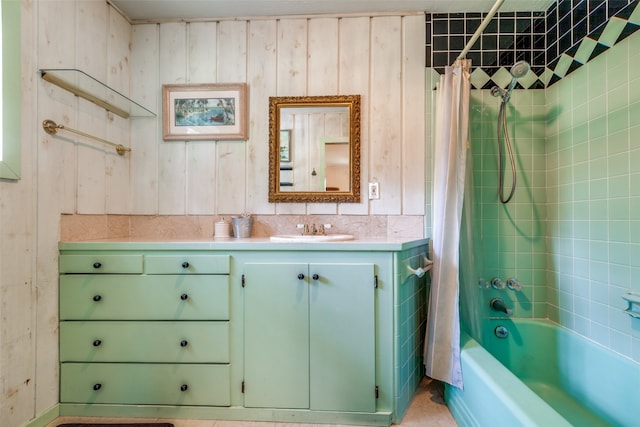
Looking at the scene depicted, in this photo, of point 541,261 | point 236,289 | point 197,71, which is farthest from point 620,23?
point 197,71

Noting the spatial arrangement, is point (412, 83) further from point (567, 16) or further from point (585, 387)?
point (585, 387)

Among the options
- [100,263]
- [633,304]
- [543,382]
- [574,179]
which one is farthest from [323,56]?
[543,382]

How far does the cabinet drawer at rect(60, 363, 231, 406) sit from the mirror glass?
110cm

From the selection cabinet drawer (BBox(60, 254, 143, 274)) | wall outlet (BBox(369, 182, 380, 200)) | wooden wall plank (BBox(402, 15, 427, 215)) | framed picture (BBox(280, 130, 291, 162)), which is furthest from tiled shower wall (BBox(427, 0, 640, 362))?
cabinet drawer (BBox(60, 254, 143, 274))

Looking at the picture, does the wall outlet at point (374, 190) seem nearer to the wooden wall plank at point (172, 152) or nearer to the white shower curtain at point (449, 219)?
the white shower curtain at point (449, 219)

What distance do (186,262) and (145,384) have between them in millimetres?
667

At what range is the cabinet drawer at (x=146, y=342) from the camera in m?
1.40

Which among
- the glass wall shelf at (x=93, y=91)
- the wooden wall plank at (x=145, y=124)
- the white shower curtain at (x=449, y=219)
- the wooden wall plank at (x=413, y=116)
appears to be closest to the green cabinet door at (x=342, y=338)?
the white shower curtain at (x=449, y=219)

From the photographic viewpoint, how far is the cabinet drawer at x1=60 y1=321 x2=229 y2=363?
1.40 metres

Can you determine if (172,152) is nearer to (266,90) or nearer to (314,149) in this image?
(266,90)

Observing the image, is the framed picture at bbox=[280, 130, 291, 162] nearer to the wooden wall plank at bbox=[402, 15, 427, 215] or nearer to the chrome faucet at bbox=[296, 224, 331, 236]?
the chrome faucet at bbox=[296, 224, 331, 236]

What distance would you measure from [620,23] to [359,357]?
6.66 feet

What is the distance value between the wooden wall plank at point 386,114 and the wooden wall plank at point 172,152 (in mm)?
1325

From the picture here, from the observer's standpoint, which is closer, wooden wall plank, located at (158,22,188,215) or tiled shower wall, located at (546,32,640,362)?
tiled shower wall, located at (546,32,640,362)
